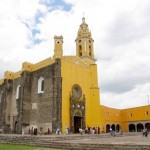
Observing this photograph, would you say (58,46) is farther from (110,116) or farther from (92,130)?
(110,116)

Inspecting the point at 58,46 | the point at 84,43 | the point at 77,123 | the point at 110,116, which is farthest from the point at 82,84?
the point at 110,116

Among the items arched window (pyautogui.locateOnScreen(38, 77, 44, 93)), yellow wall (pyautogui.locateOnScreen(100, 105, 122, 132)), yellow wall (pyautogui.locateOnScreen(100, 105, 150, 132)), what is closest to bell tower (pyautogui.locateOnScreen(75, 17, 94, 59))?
arched window (pyautogui.locateOnScreen(38, 77, 44, 93))

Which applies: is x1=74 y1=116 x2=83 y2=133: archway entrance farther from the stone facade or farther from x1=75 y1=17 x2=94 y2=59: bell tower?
x1=75 y1=17 x2=94 y2=59: bell tower

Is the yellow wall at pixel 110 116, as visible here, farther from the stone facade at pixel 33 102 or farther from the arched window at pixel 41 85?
the stone facade at pixel 33 102

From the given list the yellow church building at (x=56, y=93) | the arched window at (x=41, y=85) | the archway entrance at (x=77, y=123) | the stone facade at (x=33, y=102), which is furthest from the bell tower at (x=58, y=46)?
the archway entrance at (x=77, y=123)

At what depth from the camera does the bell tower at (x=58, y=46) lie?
29.8 metres

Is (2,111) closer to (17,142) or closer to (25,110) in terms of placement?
(25,110)

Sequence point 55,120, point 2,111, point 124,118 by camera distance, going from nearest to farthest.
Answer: point 55,120 → point 2,111 → point 124,118

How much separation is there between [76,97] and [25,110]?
268 inches

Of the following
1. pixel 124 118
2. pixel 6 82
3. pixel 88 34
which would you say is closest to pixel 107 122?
pixel 124 118

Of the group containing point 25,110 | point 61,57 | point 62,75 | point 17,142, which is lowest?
point 17,142

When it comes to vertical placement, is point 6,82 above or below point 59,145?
above

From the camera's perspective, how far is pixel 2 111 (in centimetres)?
3684

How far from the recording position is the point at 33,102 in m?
31.2
